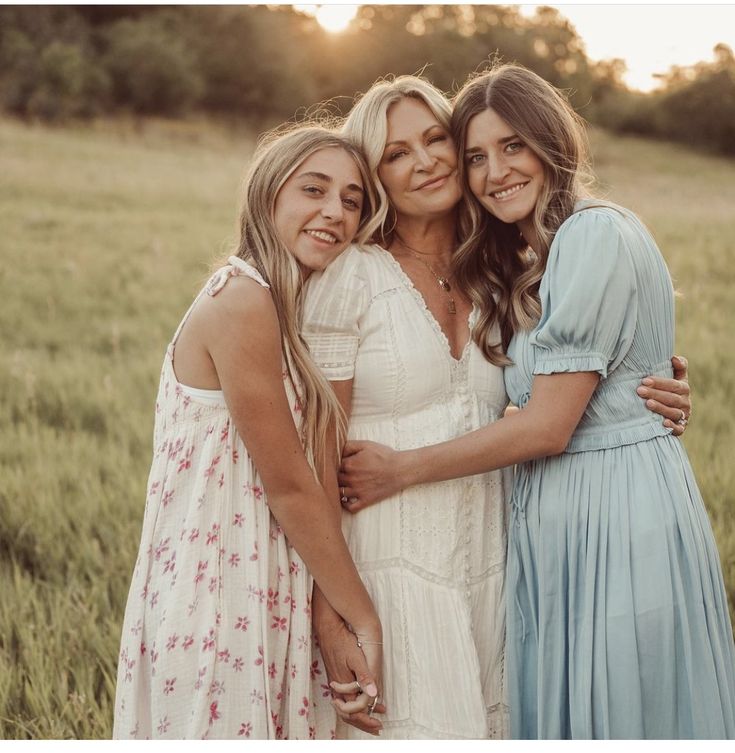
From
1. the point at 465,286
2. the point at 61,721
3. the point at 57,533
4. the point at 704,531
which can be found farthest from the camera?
the point at 57,533

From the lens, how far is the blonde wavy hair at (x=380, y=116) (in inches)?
85.9

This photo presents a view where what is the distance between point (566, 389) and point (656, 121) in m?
3.82

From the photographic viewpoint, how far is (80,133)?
5.65 meters

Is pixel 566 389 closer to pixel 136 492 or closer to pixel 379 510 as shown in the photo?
pixel 379 510

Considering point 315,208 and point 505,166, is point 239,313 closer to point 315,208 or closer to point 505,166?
point 315,208

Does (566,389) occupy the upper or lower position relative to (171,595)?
upper

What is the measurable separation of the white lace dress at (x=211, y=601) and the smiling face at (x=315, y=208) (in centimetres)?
19

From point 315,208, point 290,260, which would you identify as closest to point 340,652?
point 290,260

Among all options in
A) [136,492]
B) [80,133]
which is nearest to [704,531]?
[136,492]

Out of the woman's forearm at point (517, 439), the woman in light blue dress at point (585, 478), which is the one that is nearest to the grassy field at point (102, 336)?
the woman in light blue dress at point (585, 478)

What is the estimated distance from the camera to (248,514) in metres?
1.91

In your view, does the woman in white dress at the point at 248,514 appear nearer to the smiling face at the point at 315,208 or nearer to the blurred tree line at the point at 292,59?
the smiling face at the point at 315,208

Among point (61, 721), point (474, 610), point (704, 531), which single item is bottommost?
point (61, 721)

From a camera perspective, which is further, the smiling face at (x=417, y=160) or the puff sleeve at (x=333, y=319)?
the smiling face at (x=417, y=160)
